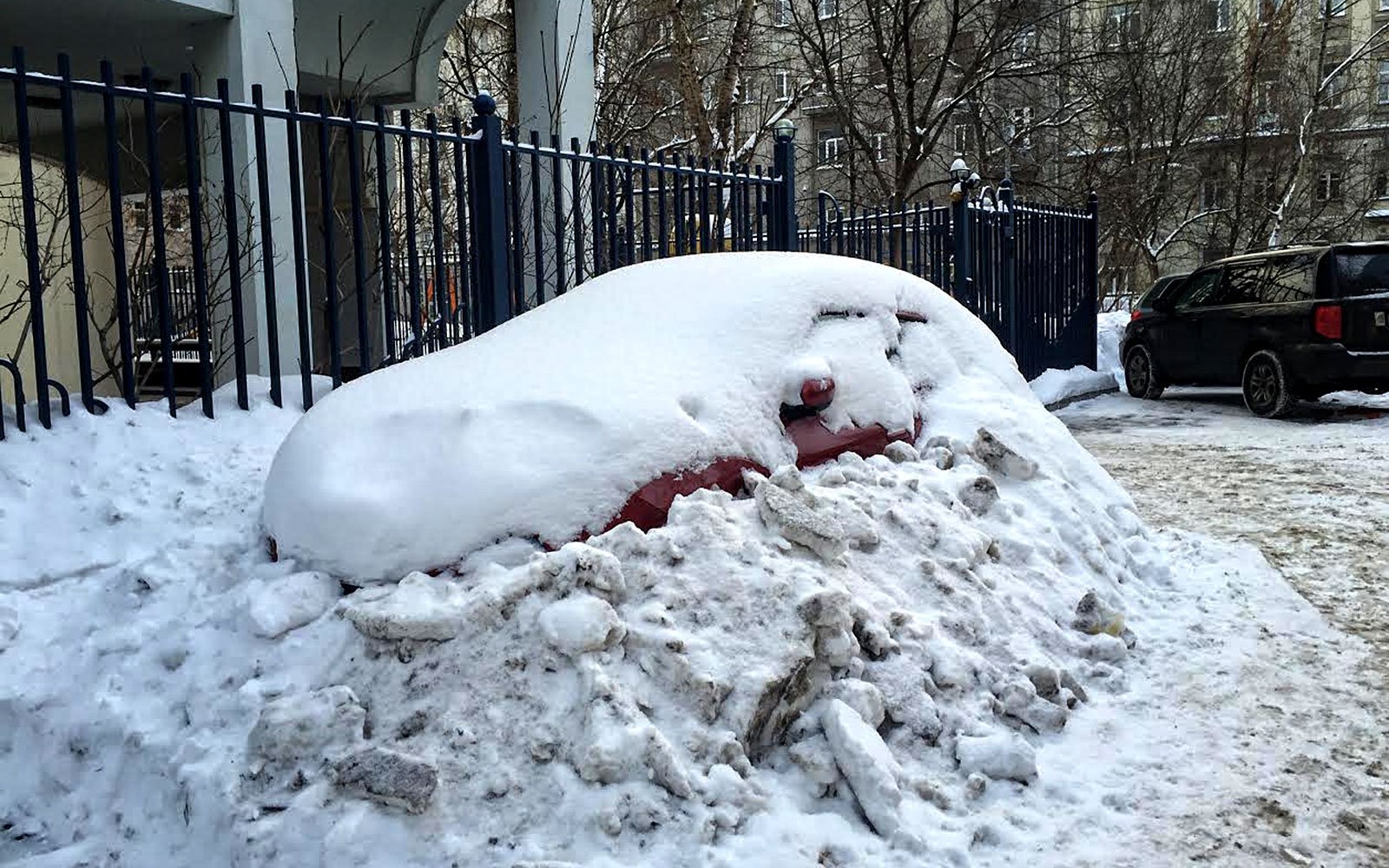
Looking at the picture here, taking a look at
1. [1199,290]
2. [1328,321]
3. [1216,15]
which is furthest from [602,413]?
[1216,15]

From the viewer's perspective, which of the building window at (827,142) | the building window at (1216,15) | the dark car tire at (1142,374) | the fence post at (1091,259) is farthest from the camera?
the building window at (827,142)

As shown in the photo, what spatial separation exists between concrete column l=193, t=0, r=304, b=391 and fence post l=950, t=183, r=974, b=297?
6.13 metres

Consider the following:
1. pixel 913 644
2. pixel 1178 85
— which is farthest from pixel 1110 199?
pixel 913 644

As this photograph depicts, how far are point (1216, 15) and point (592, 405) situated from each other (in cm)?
2681

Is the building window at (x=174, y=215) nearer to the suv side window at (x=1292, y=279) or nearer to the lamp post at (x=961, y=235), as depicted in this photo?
the lamp post at (x=961, y=235)

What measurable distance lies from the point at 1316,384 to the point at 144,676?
996 cm

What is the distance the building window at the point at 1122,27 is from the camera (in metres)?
21.4

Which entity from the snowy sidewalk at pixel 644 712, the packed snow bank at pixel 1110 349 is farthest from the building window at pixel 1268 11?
the snowy sidewalk at pixel 644 712

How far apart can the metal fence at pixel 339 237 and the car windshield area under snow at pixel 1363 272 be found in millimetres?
3020

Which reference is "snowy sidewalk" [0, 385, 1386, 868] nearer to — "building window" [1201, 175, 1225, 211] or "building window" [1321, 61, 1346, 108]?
"building window" [1201, 175, 1225, 211]

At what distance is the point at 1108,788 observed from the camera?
2.82m

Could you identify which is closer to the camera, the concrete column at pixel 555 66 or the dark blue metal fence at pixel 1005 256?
the concrete column at pixel 555 66

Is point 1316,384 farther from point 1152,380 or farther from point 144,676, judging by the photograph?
point 144,676

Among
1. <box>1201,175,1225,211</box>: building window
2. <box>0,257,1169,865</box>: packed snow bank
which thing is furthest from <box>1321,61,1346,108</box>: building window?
<box>0,257,1169,865</box>: packed snow bank
